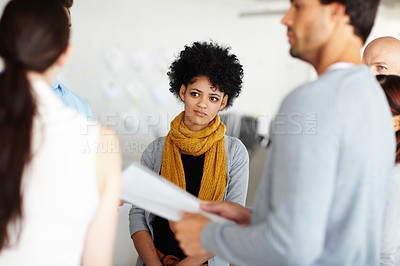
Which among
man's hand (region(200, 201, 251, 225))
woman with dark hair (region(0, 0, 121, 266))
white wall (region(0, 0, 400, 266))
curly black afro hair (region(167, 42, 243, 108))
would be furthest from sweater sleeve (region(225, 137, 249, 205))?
white wall (region(0, 0, 400, 266))

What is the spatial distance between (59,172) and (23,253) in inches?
8.2

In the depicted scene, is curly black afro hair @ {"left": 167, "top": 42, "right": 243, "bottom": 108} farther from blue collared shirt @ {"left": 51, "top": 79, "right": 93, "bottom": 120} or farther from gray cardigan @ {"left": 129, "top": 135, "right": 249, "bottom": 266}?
blue collared shirt @ {"left": 51, "top": 79, "right": 93, "bottom": 120}

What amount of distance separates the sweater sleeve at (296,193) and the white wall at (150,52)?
10.2 feet

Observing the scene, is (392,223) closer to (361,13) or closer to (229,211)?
→ (229,211)

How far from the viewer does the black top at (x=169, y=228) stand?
71.9 inches

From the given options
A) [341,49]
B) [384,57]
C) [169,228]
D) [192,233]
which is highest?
[384,57]

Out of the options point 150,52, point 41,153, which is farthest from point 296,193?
point 150,52

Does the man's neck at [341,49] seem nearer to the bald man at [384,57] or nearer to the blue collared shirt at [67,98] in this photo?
the bald man at [384,57]

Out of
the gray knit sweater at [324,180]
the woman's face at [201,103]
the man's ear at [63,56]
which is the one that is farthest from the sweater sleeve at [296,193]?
the woman's face at [201,103]

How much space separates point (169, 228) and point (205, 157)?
0.38m

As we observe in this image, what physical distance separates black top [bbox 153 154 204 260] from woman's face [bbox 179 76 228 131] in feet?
0.56

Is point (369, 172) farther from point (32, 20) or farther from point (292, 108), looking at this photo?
point (32, 20)

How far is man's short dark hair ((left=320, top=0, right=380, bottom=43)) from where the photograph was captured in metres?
0.95

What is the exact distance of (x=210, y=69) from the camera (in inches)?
79.7
